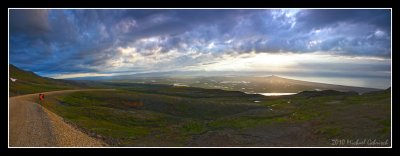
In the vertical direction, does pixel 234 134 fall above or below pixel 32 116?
below

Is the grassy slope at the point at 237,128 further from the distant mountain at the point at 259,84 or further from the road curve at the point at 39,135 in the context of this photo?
the distant mountain at the point at 259,84

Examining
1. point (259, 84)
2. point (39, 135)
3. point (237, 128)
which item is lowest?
point (237, 128)

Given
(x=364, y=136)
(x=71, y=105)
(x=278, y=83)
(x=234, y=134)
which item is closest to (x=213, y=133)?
(x=234, y=134)

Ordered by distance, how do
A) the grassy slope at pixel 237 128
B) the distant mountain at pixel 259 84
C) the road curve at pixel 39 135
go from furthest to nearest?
the distant mountain at pixel 259 84, the grassy slope at pixel 237 128, the road curve at pixel 39 135

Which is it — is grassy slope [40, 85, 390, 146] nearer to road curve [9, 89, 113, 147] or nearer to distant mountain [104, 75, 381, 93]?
road curve [9, 89, 113, 147]

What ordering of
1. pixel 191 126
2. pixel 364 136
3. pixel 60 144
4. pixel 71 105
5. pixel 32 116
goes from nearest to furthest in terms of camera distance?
pixel 60 144 < pixel 364 136 < pixel 32 116 < pixel 191 126 < pixel 71 105

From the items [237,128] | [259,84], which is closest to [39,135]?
[237,128]

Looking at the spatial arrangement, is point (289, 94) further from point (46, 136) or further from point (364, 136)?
point (46, 136)

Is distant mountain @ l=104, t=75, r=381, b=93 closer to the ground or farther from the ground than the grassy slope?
farther from the ground

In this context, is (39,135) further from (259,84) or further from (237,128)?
(259,84)

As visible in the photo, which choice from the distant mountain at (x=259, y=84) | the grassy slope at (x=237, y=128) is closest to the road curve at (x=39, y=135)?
the grassy slope at (x=237, y=128)

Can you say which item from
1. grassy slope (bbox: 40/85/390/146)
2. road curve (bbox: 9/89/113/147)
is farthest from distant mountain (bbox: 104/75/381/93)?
road curve (bbox: 9/89/113/147)
